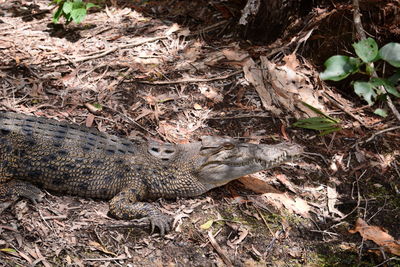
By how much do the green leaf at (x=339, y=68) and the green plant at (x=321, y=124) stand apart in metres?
0.57

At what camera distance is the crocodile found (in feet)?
12.9

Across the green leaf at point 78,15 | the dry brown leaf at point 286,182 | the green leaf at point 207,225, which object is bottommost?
the green leaf at point 207,225

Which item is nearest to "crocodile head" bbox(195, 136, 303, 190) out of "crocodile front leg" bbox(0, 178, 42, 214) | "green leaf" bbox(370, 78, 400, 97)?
"green leaf" bbox(370, 78, 400, 97)

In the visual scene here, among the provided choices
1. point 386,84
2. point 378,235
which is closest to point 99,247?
point 378,235

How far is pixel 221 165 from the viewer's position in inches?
166

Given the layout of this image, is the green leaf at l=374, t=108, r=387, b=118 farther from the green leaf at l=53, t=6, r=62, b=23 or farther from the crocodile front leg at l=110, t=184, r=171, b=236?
the green leaf at l=53, t=6, r=62, b=23

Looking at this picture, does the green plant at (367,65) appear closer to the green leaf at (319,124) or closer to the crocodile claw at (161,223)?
the green leaf at (319,124)

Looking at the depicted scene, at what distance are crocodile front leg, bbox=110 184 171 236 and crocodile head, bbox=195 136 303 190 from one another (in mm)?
581

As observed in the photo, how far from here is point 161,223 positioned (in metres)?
3.73

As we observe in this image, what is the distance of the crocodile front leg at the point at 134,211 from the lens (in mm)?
3732

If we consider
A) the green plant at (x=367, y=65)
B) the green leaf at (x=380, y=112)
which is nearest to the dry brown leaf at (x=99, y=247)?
the green plant at (x=367, y=65)

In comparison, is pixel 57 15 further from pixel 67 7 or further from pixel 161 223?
pixel 161 223

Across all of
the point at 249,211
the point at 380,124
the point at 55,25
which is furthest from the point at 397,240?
the point at 55,25

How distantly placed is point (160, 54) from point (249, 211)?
2511 mm
